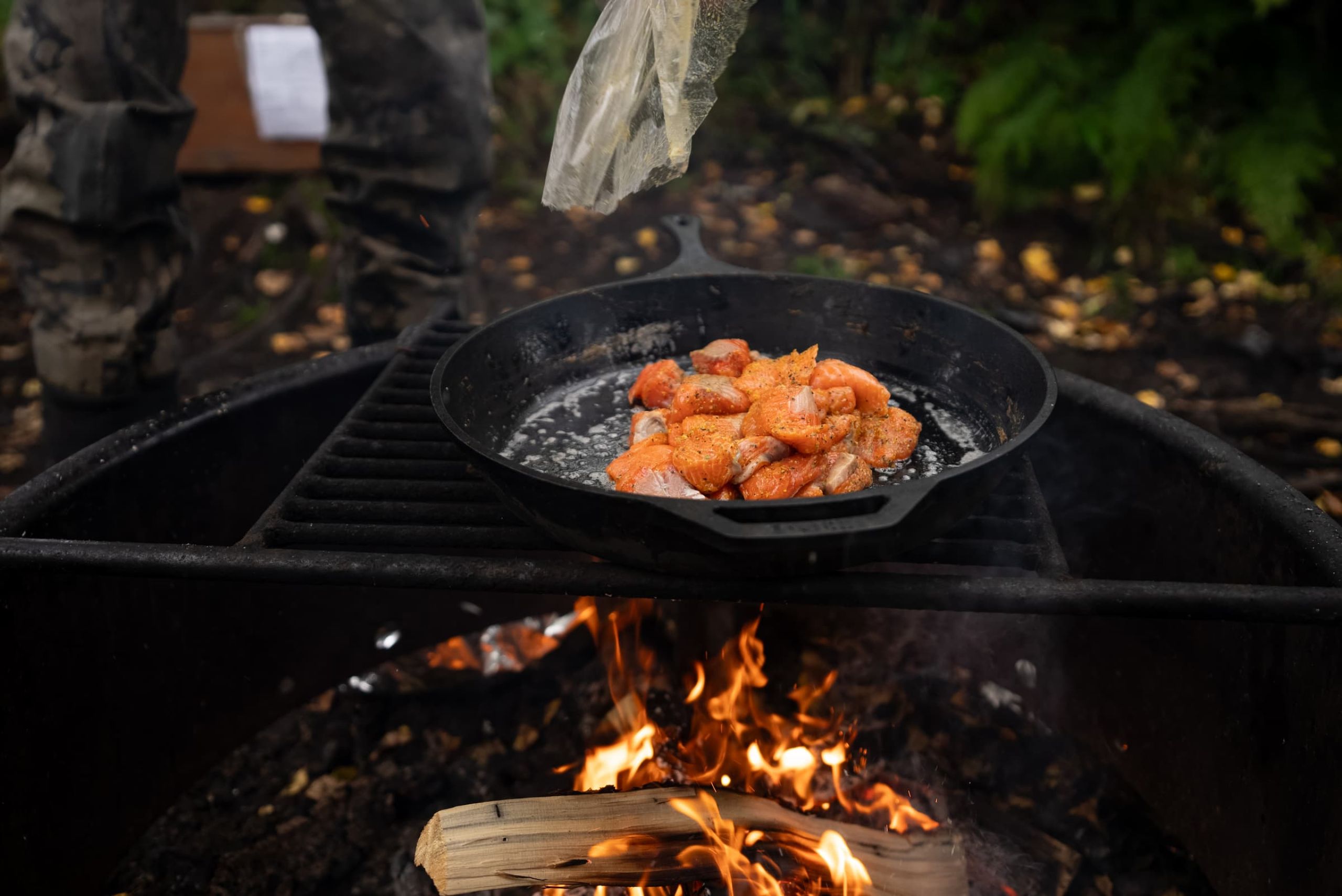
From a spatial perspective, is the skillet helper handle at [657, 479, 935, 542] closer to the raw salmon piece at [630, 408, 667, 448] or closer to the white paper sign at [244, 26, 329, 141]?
the raw salmon piece at [630, 408, 667, 448]

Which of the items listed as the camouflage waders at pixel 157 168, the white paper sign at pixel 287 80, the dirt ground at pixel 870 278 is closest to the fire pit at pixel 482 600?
the camouflage waders at pixel 157 168

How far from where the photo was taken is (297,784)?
2.39 m

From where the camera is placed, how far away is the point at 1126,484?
92.6 inches

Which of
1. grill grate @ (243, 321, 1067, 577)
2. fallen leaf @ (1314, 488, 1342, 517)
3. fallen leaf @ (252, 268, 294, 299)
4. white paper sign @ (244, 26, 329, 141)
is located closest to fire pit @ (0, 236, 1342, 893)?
grill grate @ (243, 321, 1067, 577)

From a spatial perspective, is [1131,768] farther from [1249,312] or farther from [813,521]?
[1249,312]

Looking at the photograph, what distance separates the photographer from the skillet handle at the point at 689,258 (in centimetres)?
257

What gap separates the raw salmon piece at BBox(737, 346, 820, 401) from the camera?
2141 mm

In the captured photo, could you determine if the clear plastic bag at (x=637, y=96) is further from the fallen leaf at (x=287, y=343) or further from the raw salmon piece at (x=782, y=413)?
the fallen leaf at (x=287, y=343)

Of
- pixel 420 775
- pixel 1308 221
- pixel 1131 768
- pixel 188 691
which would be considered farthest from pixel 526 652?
pixel 1308 221

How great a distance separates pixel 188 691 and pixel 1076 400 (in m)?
2.25

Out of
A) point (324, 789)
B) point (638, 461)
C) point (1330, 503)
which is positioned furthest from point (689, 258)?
point (1330, 503)

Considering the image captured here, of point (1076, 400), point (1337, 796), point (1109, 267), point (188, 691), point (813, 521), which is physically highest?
point (813, 521)

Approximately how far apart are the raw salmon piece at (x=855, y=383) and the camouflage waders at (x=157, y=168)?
1409mm

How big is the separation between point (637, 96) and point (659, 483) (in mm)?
851
